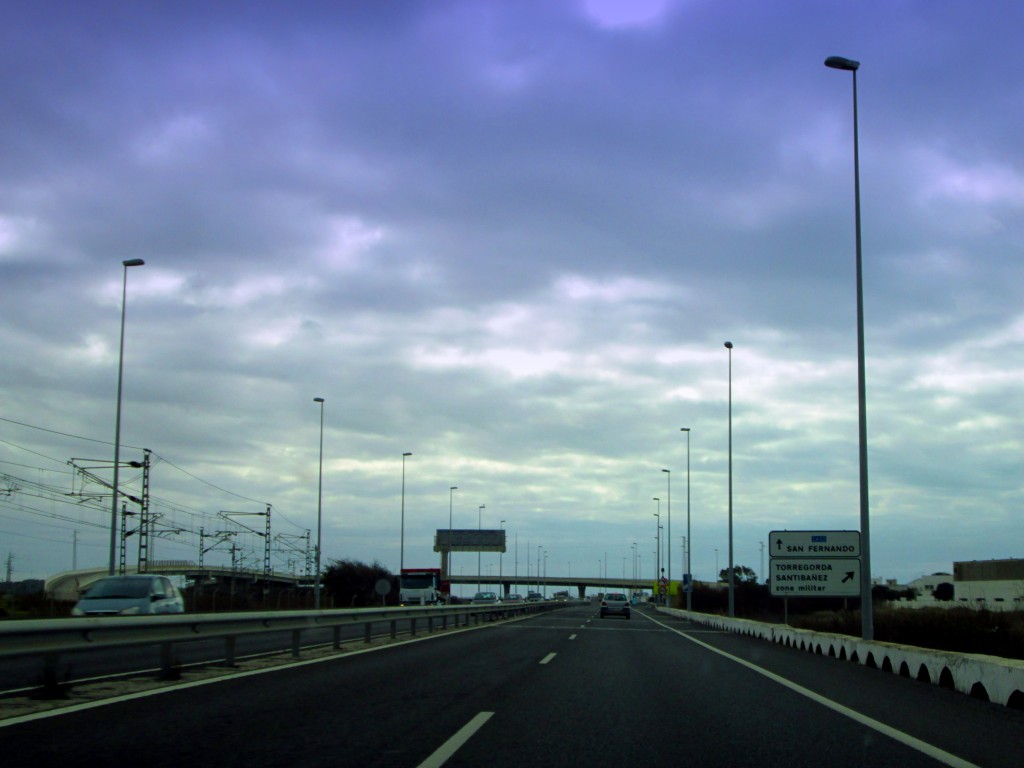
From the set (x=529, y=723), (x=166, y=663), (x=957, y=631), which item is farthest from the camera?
(x=957, y=631)

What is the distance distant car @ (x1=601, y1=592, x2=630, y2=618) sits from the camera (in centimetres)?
5800

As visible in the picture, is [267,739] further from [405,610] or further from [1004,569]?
[1004,569]

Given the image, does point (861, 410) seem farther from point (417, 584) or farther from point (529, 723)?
point (417, 584)

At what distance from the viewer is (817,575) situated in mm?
27938

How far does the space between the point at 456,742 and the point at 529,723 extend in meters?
1.43

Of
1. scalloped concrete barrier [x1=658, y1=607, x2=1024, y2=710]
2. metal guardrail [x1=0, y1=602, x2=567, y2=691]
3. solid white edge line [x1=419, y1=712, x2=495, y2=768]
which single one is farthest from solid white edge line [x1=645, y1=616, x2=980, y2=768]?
metal guardrail [x1=0, y1=602, x2=567, y2=691]

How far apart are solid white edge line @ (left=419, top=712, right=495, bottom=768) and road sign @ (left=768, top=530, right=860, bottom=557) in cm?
1968

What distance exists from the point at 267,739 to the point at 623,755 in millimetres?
3107

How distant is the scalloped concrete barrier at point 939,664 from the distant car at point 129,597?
14683 millimetres

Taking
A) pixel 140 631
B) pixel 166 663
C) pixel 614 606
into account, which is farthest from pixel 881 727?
pixel 614 606

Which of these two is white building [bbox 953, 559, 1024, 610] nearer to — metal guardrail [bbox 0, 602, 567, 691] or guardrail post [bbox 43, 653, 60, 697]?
metal guardrail [bbox 0, 602, 567, 691]

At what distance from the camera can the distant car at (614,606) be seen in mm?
58000

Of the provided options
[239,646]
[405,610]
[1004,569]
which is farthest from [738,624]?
[1004,569]

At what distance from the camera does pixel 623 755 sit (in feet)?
26.3
